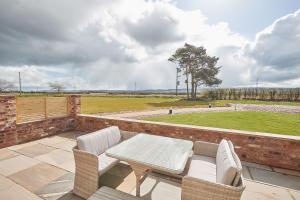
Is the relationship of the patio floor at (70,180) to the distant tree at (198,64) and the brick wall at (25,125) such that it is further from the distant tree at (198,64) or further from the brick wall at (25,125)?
the distant tree at (198,64)

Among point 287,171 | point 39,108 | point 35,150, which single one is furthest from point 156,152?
point 39,108

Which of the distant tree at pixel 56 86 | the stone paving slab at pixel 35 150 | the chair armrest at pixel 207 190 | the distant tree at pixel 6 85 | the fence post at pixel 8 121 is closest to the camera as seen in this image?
the chair armrest at pixel 207 190

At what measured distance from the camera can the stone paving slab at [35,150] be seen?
167 inches

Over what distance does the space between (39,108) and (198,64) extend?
29412mm

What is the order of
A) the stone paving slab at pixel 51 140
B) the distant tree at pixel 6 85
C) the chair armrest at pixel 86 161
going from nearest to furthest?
the chair armrest at pixel 86 161 → the stone paving slab at pixel 51 140 → the distant tree at pixel 6 85

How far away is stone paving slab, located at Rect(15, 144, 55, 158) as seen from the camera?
4238mm

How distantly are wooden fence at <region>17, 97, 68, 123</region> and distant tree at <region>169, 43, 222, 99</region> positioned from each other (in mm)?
27517

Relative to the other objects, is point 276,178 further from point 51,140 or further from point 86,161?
point 51,140

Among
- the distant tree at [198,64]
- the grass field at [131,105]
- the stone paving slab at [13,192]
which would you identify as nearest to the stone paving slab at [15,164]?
the stone paving slab at [13,192]

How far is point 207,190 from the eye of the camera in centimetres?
193

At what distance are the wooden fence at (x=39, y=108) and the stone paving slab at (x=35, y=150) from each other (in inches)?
43.1

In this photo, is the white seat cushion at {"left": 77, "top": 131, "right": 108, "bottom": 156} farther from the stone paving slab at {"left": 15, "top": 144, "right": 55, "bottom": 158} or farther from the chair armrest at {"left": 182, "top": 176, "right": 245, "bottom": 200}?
the stone paving slab at {"left": 15, "top": 144, "right": 55, "bottom": 158}

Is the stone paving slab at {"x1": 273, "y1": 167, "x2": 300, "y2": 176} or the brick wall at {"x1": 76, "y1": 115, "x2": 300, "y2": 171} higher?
the brick wall at {"x1": 76, "y1": 115, "x2": 300, "y2": 171}

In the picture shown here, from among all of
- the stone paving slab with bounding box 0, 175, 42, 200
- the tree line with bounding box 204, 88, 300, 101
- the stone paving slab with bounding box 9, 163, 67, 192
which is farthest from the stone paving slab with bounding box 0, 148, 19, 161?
the tree line with bounding box 204, 88, 300, 101
